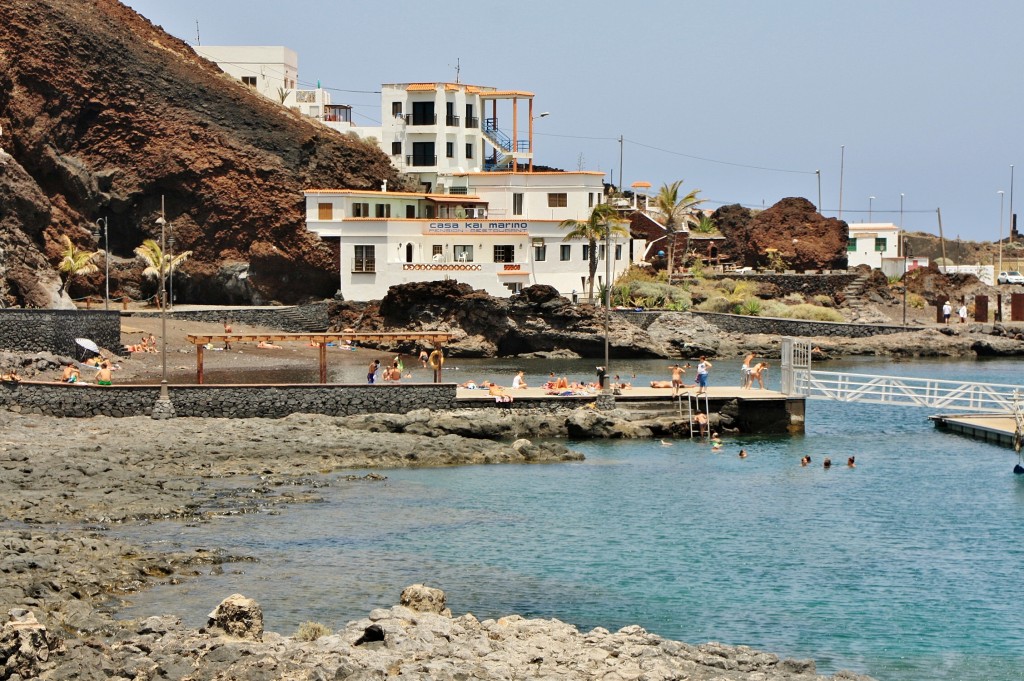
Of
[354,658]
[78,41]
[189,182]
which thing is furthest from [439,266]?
[354,658]

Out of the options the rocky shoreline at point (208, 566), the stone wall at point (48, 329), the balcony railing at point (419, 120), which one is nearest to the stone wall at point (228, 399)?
the rocky shoreline at point (208, 566)

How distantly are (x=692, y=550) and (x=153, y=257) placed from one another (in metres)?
55.1

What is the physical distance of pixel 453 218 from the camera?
86.4 meters

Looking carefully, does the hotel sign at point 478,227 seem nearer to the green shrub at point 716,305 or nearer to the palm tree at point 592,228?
the palm tree at point 592,228

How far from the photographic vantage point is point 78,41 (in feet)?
276

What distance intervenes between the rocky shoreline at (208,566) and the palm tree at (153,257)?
3642cm

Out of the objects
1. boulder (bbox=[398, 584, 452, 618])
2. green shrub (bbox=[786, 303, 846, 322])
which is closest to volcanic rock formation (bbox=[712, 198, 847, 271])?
green shrub (bbox=[786, 303, 846, 322])

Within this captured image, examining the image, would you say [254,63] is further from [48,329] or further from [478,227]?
[48,329]

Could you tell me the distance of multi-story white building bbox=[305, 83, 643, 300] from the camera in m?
83.7

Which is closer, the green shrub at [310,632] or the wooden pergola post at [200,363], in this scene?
the green shrub at [310,632]

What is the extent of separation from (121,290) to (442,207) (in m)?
19.7

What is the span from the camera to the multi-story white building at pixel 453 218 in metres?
83.7

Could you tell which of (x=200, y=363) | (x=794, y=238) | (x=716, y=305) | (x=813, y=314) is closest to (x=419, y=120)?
(x=716, y=305)

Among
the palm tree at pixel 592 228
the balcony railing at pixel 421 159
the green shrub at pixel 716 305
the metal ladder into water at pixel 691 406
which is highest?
the balcony railing at pixel 421 159
